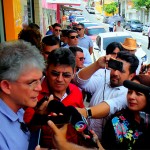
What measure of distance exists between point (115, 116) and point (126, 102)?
0.23 m

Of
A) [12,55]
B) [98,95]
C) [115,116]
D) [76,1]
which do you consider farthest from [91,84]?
[76,1]

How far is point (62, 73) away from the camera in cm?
259

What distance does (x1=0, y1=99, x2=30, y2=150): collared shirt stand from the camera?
5.55ft

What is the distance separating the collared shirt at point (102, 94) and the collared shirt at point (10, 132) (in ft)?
2.45

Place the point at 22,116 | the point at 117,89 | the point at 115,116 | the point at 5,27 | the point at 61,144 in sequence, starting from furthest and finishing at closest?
the point at 5,27
the point at 117,89
the point at 115,116
the point at 22,116
the point at 61,144

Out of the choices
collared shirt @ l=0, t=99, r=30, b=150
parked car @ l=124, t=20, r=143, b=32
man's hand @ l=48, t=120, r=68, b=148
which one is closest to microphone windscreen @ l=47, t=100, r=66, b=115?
man's hand @ l=48, t=120, r=68, b=148

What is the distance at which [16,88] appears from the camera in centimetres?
181

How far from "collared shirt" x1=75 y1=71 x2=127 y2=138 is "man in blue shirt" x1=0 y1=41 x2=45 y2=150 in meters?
0.72

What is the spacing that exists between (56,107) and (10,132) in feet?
0.98

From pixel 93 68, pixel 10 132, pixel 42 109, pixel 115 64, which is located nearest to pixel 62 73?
pixel 93 68

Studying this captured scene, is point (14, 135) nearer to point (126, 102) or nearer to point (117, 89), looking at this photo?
point (126, 102)

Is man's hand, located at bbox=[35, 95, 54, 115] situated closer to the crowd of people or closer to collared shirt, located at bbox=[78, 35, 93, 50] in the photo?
the crowd of people

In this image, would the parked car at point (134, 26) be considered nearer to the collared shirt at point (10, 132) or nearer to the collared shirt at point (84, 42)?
the collared shirt at point (84, 42)

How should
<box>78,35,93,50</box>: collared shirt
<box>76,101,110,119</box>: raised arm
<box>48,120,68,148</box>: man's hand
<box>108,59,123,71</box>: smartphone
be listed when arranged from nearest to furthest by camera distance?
1. <box>48,120,68,148</box>: man's hand
2. <box>76,101,110,119</box>: raised arm
3. <box>108,59,123,71</box>: smartphone
4. <box>78,35,93,50</box>: collared shirt
